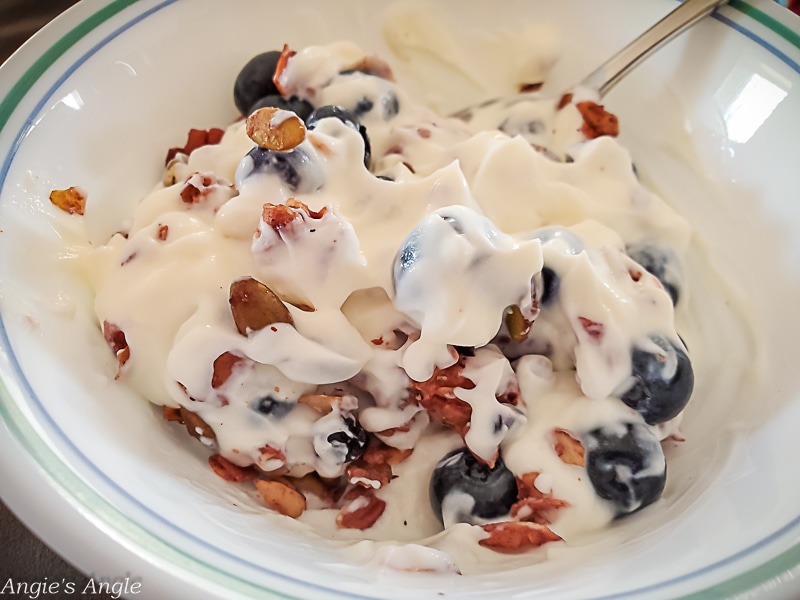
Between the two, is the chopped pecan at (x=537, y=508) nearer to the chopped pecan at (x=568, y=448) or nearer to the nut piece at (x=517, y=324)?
the chopped pecan at (x=568, y=448)

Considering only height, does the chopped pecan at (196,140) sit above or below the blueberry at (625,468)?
below

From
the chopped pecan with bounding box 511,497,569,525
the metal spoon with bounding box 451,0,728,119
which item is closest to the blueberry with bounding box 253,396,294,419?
the chopped pecan with bounding box 511,497,569,525

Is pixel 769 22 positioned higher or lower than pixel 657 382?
higher

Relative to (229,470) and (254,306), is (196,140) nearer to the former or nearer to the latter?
(254,306)

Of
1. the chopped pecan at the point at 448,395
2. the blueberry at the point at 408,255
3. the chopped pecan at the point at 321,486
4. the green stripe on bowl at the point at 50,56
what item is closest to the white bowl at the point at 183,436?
the green stripe on bowl at the point at 50,56

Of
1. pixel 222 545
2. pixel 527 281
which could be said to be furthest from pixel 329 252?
pixel 222 545

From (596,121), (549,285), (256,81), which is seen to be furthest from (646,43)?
(256,81)

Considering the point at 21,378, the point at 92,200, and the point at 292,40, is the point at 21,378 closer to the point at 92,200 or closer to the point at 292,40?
the point at 92,200

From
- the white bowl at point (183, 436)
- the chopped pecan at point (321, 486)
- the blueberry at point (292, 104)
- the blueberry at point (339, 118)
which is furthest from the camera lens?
the blueberry at point (292, 104)
